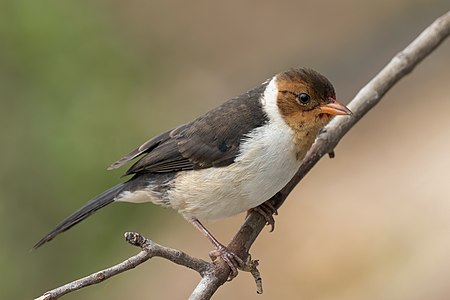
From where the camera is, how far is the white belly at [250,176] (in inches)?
125

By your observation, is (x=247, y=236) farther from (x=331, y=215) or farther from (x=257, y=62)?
(x=257, y=62)

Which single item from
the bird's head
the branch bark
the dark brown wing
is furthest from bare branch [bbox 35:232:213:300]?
the bird's head

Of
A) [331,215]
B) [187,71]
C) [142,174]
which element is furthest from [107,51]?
[187,71]

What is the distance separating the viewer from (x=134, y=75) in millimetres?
5879

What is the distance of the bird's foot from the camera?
2.92 meters

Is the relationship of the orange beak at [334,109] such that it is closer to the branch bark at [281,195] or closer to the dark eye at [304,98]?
the dark eye at [304,98]

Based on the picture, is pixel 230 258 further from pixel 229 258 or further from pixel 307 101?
pixel 307 101

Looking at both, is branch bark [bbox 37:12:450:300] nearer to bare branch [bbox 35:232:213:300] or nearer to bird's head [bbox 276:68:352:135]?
bare branch [bbox 35:232:213:300]

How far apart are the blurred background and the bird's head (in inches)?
80.1

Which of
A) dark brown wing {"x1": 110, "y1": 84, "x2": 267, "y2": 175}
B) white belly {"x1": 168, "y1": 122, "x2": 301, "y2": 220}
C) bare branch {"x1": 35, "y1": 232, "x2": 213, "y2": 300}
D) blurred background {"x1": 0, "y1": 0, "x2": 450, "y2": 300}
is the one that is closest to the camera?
bare branch {"x1": 35, "y1": 232, "x2": 213, "y2": 300}

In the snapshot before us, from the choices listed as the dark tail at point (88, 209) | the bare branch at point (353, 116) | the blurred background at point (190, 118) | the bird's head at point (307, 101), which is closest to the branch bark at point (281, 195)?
the bare branch at point (353, 116)

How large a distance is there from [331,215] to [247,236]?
386 cm

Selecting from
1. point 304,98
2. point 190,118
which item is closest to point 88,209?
point 304,98

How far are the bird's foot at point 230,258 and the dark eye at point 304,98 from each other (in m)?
0.77
